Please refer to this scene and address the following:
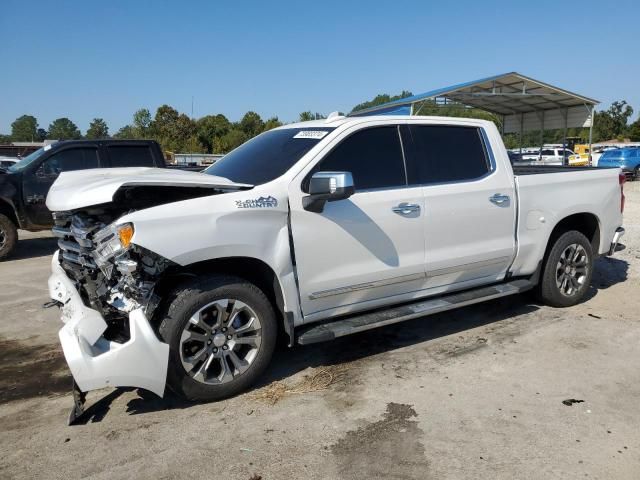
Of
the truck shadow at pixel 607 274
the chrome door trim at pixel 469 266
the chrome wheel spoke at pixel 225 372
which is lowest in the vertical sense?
the truck shadow at pixel 607 274

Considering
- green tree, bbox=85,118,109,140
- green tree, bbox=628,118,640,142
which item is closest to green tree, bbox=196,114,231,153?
green tree, bbox=85,118,109,140

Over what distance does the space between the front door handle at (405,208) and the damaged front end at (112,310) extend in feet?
5.99

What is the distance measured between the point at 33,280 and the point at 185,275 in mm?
5060

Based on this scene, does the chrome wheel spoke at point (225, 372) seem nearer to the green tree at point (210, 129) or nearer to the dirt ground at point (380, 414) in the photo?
the dirt ground at point (380, 414)

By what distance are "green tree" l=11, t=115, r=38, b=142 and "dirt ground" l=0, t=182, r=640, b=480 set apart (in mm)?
114935

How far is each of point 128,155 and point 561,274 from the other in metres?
7.48

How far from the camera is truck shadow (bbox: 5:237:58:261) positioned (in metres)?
9.63

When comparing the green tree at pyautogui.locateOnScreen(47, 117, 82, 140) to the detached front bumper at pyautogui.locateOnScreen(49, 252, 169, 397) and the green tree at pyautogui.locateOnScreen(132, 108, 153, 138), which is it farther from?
the detached front bumper at pyautogui.locateOnScreen(49, 252, 169, 397)

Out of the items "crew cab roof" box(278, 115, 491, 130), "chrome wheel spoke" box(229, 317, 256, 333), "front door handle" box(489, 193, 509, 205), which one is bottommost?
"chrome wheel spoke" box(229, 317, 256, 333)

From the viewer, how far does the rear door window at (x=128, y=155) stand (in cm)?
958

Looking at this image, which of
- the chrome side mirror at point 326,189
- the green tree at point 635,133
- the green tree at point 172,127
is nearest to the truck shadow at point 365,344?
the chrome side mirror at point 326,189

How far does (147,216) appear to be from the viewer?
3295mm

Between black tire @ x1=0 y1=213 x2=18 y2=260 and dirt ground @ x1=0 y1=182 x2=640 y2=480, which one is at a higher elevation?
black tire @ x1=0 y1=213 x2=18 y2=260

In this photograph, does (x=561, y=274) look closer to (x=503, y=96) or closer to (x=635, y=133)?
(x=503, y=96)
